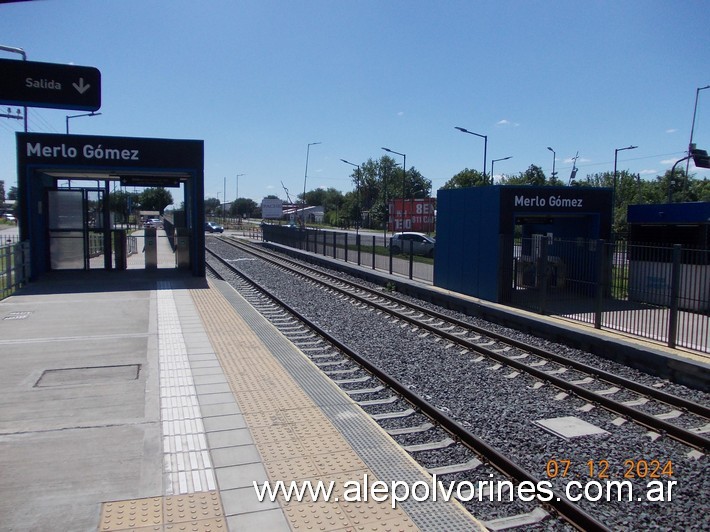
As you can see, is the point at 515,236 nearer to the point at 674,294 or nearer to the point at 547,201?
the point at 547,201

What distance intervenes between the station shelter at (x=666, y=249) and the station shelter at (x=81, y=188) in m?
12.9

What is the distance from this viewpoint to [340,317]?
14234mm

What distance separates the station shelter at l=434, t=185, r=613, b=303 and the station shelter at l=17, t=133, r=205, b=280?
8160 mm

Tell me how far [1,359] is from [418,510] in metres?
7.21

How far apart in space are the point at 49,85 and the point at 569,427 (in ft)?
20.6

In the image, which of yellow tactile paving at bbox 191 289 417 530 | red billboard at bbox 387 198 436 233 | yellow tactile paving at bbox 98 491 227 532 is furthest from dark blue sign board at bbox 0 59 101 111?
red billboard at bbox 387 198 436 233

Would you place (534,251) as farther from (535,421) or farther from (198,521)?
(198,521)

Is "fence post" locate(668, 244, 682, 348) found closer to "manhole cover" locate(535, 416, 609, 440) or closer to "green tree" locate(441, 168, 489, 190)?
"manhole cover" locate(535, 416, 609, 440)

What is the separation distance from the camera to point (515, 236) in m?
15.9

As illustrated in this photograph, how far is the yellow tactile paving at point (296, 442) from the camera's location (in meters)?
4.47

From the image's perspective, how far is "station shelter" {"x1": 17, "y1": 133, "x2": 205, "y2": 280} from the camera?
59.3 feet

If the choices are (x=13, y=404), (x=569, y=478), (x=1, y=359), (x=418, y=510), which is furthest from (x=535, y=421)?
(x=1, y=359)

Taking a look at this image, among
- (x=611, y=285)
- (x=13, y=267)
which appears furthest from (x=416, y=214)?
(x=611, y=285)

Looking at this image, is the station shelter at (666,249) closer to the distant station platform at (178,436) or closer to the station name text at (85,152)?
the distant station platform at (178,436)
